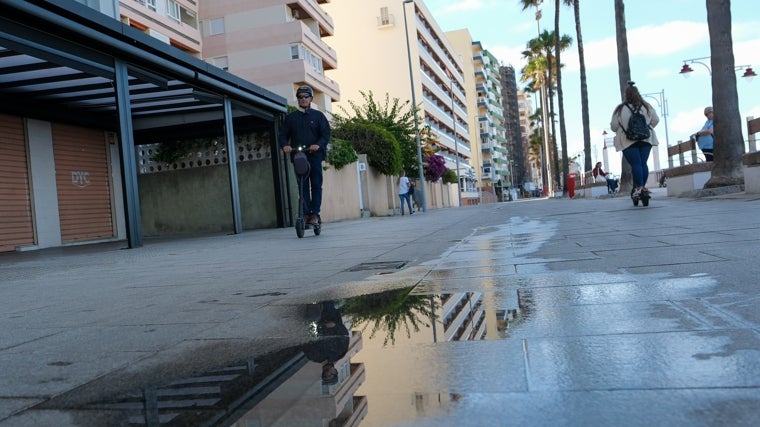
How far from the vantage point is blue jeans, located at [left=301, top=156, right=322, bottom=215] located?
30.5ft

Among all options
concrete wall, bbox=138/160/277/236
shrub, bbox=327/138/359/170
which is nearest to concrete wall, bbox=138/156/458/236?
concrete wall, bbox=138/160/277/236

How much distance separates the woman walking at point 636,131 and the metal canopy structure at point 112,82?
7.91 meters

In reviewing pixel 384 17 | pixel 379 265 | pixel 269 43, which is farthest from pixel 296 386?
pixel 384 17

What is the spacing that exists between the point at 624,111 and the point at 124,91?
8.20m

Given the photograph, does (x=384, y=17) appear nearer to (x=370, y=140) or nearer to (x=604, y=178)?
(x=604, y=178)

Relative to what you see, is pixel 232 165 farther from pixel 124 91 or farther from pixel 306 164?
pixel 306 164

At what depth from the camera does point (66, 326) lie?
3051 mm

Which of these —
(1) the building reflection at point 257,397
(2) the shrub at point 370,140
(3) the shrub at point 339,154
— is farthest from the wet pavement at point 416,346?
(2) the shrub at point 370,140

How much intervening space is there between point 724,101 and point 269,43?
108 ft

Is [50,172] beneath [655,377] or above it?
above

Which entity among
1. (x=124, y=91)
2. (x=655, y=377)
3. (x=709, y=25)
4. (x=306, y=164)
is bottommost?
(x=655, y=377)

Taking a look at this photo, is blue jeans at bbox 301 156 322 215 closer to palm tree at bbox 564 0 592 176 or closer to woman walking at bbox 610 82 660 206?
woman walking at bbox 610 82 660 206

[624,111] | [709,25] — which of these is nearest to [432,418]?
[624,111]

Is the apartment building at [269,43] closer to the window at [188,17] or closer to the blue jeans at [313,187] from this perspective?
the window at [188,17]
